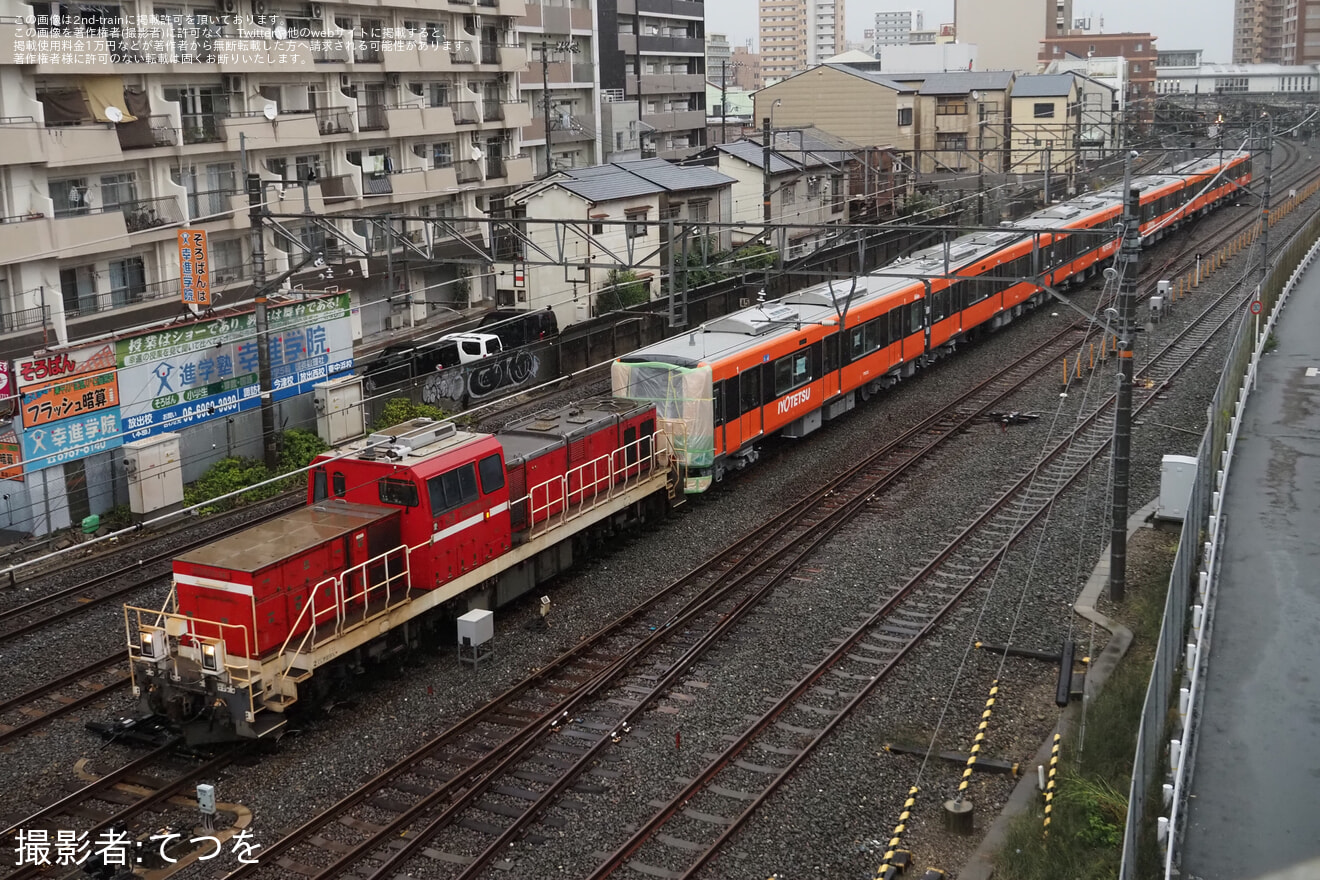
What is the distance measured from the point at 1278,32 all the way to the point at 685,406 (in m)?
148

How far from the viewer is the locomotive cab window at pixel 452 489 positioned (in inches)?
514

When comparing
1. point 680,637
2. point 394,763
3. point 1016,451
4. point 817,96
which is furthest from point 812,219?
point 394,763

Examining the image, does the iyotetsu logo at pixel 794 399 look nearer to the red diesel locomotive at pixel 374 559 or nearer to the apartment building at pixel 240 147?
the red diesel locomotive at pixel 374 559

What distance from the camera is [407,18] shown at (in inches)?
1351

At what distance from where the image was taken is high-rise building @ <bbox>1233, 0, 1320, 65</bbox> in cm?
12556

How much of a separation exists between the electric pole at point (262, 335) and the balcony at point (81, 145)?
5280 millimetres

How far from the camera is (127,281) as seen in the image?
26.0 meters

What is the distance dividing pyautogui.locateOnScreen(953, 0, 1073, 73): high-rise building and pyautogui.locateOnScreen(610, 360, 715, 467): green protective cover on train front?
7985 cm

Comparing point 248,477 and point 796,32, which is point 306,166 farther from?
point 796,32

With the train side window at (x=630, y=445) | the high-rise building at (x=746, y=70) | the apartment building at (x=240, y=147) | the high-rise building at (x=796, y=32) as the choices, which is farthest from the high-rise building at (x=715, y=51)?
the train side window at (x=630, y=445)

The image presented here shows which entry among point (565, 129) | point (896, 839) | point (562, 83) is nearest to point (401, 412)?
point (896, 839)

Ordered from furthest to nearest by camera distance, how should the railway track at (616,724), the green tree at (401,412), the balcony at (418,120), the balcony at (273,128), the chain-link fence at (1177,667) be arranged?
the balcony at (418,120) → the balcony at (273,128) → the green tree at (401,412) → the railway track at (616,724) → the chain-link fence at (1177,667)

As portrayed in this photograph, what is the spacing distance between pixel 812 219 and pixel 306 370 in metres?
25.2

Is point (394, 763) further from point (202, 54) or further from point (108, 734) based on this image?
point (202, 54)
